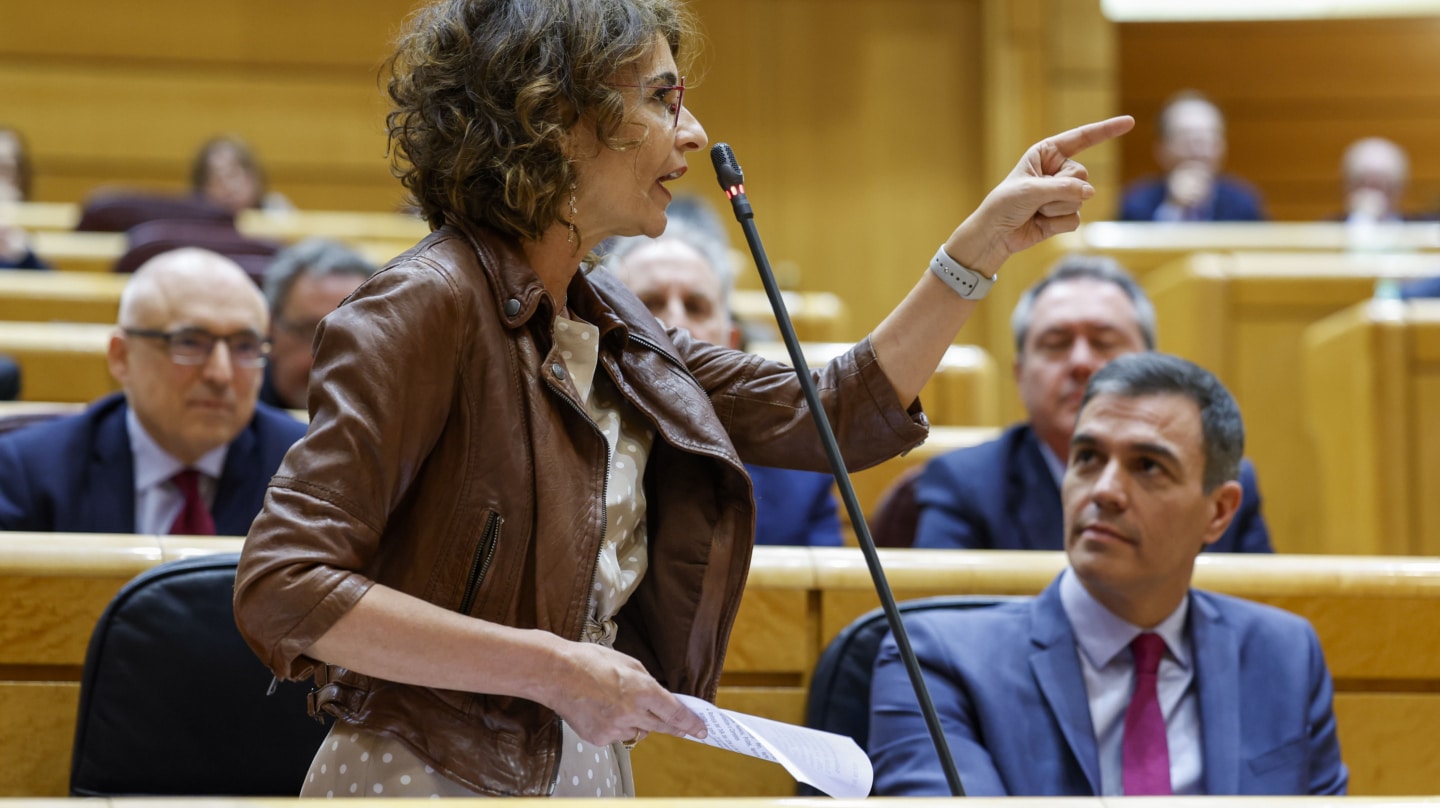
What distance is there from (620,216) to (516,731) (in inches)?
11.5

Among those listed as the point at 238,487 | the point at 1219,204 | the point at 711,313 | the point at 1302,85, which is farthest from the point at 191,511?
the point at 1302,85

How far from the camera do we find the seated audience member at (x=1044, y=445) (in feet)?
6.24

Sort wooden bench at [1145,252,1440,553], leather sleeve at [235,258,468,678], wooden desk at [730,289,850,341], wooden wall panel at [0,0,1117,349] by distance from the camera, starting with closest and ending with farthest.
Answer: leather sleeve at [235,258,468,678] < wooden bench at [1145,252,1440,553] < wooden desk at [730,289,850,341] < wooden wall panel at [0,0,1117,349]

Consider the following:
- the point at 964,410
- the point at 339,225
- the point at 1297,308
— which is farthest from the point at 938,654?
the point at 339,225

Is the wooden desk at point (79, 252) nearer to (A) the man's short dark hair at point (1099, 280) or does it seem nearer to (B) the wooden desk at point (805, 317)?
(B) the wooden desk at point (805, 317)

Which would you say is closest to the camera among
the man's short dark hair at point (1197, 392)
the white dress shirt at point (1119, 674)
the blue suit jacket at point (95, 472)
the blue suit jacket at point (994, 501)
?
the white dress shirt at point (1119, 674)

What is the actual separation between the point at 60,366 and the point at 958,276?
186 centimetres

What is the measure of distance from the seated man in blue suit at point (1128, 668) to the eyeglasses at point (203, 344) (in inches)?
38.5

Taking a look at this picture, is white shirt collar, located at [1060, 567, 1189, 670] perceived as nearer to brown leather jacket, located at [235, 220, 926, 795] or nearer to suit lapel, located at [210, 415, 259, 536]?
brown leather jacket, located at [235, 220, 926, 795]

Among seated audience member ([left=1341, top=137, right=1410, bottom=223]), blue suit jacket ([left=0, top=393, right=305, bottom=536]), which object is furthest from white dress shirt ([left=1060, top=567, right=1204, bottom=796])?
seated audience member ([left=1341, top=137, right=1410, bottom=223])

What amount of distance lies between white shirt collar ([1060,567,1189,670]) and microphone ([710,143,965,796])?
1.73 feet

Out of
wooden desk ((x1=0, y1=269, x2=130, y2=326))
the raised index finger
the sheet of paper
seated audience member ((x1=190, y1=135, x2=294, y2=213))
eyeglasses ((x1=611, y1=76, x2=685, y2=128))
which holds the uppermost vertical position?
seated audience member ((x1=190, y1=135, x2=294, y2=213))

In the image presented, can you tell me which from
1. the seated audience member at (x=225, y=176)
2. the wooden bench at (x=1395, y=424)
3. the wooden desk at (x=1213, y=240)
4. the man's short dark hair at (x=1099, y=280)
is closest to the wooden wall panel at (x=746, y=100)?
the seated audience member at (x=225, y=176)

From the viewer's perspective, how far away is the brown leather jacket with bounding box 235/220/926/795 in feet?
2.52
